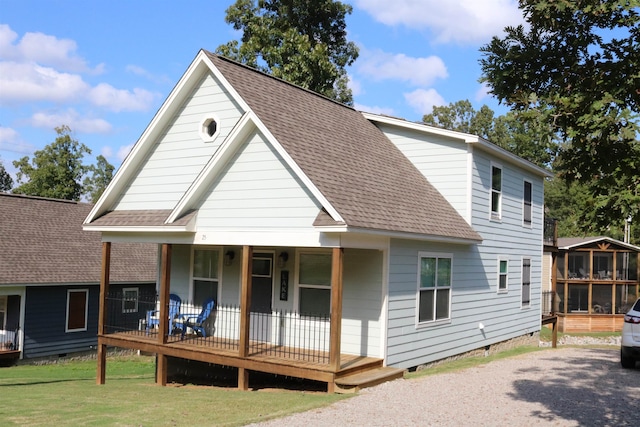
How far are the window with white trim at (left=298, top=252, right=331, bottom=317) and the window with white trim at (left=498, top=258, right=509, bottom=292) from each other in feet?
23.5

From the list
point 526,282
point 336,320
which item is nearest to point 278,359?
point 336,320

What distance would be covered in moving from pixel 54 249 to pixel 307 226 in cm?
1631

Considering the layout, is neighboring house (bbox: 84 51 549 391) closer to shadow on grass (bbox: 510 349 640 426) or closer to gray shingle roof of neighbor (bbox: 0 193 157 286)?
shadow on grass (bbox: 510 349 640 426)

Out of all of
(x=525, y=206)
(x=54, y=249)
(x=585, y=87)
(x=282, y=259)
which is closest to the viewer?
(x=585, y=87)

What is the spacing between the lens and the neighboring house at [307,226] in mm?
12711

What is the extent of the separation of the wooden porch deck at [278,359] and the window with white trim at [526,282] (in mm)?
9780

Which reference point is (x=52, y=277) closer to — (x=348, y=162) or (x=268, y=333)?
(x=268, y=333)

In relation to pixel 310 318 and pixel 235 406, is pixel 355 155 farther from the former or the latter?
pixel 235 406

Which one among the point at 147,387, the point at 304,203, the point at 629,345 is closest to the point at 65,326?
the point at 147,387

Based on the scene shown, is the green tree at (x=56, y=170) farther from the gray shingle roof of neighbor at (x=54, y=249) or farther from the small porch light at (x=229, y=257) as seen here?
the small porch light at (x=229, y=257)

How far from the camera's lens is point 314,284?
14492 millimetres

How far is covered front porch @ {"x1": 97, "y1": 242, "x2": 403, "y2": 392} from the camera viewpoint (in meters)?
11.7

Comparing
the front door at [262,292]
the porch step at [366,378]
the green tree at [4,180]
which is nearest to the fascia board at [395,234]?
the porch step at [366,378]

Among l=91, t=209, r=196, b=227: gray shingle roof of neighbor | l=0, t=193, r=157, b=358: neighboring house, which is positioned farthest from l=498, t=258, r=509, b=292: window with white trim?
l=0, t=193, r=157, b=358: neighboring house
